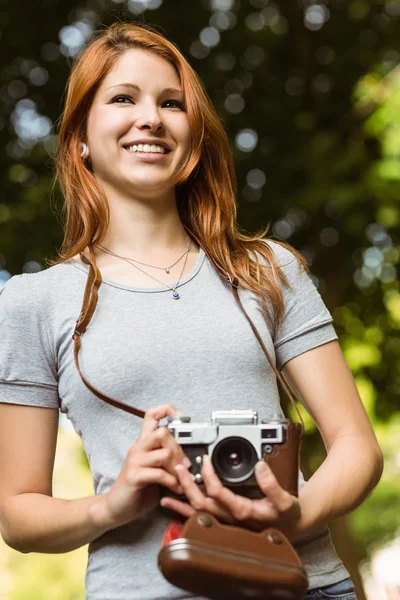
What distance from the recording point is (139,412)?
7.34ft

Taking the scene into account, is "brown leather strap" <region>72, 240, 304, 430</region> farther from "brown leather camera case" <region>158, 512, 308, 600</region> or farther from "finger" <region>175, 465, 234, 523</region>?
"brown leather camera case" <region>158, 512, 308, 600</region>

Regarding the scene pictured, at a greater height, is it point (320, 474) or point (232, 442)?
point (232, 442)

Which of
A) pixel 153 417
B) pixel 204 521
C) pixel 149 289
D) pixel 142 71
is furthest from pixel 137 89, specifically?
pixel 204 521

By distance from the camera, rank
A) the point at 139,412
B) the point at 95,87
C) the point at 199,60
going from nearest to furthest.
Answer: the point at 139,412 < the point at 95,87 < the point at 199,60

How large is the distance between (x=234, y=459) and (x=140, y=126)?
0.95 metres

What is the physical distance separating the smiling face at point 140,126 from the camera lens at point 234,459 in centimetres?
83

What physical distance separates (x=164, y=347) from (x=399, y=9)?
6150mm

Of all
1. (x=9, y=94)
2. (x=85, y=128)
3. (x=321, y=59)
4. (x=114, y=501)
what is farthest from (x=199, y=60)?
(x=114, y=501)

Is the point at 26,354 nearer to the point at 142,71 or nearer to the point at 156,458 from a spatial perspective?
the point at 156,458

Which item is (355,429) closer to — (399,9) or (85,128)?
(85,128)

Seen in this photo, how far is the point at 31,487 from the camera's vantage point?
7.89ft

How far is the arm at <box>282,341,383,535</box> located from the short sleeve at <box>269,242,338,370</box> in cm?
2

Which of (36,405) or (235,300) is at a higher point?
(235,300)

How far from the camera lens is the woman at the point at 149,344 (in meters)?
2.18
